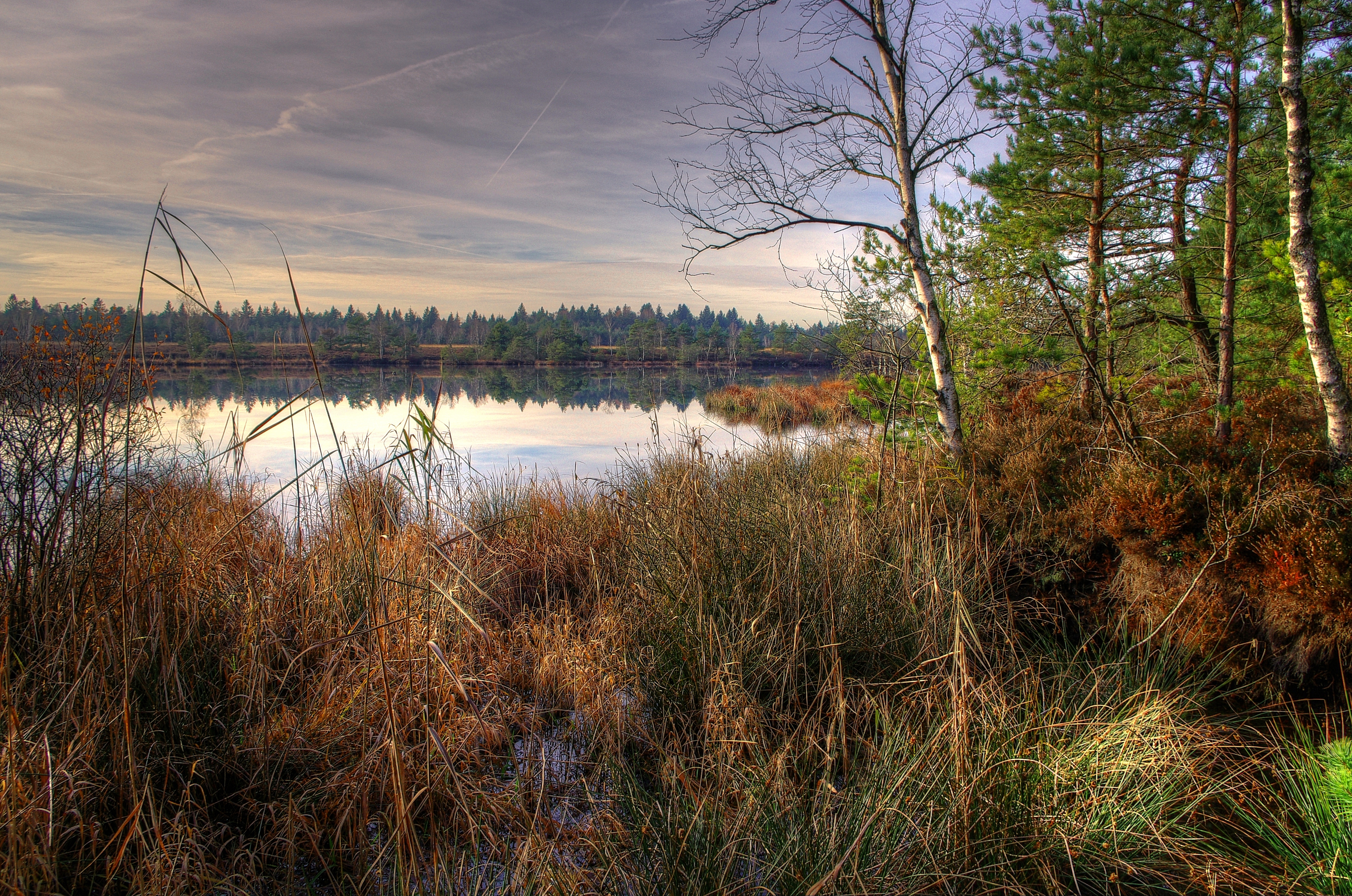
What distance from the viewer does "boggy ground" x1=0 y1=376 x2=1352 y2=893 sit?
2004 millimetres

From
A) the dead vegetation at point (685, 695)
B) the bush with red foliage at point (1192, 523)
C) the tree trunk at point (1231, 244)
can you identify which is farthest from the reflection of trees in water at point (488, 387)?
the dead vegetation at point (685, 695)

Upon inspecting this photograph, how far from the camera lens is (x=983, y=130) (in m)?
6.09

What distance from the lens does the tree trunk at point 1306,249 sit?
15.3 feet

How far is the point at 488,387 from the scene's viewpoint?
3341 centimetres

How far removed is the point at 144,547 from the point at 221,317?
1.20 metres

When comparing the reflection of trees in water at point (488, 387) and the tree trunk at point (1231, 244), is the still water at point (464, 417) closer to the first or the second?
the reflection of trees in water at point (488, 387)

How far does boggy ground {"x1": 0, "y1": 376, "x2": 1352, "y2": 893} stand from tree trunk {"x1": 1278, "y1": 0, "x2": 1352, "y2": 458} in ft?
1.11

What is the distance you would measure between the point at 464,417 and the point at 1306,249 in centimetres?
1944

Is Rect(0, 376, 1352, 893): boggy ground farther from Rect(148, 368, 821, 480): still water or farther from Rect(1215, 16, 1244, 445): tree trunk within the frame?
Rect(148, 368, 821, 480): still water

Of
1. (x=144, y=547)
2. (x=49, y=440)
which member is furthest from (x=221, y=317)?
(x=144, y=547)

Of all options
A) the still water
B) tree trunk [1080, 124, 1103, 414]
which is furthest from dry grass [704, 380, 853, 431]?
tree trunk [1080, 124, 1103, 414]

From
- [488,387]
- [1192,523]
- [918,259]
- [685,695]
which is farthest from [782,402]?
[488,387]

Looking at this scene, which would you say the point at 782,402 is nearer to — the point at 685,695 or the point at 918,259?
the point at 918,259

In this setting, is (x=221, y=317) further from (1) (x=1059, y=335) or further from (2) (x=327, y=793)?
(1) (x=1059, y=335)
